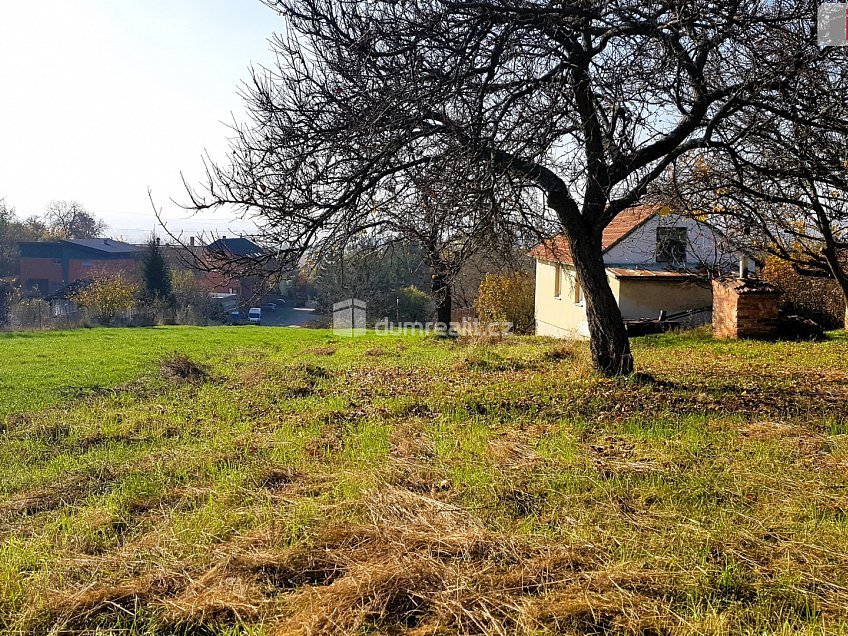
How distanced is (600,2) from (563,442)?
392 centimetres

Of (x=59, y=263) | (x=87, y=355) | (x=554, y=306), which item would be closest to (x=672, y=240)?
(x=554, y=306)

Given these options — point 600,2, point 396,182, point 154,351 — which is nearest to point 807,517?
point 600,2

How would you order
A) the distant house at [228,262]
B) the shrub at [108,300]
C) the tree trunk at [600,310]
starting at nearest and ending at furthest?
the distant house at [228,262]
the tree trunk at [600,310]
the shrub at [108,300]

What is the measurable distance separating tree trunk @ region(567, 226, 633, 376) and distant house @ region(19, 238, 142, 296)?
160 feet

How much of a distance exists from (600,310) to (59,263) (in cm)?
5479

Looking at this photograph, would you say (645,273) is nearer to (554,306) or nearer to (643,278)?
(643,278)

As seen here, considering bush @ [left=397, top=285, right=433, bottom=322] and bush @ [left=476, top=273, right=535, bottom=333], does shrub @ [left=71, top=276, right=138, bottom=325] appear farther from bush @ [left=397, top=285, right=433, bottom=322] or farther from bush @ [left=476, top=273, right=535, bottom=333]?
bush @ [left=476, top=273, right=535, bottom=333]

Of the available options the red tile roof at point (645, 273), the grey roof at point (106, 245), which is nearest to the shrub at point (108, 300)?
the red tile roof at point (645, 273)

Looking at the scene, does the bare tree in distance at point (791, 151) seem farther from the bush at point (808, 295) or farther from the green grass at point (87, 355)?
the bush at point (808, 295)

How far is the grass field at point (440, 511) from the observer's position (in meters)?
2.49

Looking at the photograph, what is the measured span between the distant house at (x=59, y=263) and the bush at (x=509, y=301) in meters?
35.7

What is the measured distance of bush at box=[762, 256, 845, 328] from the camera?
16078 mm

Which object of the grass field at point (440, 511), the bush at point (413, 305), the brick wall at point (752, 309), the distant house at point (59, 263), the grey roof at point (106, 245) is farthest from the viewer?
the grey roof at point (106, 245)

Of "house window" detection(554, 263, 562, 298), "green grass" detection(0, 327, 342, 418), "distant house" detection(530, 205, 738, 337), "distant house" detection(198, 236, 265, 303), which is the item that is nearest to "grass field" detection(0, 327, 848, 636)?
"green grass" detection(0, 327, 342, 418)
